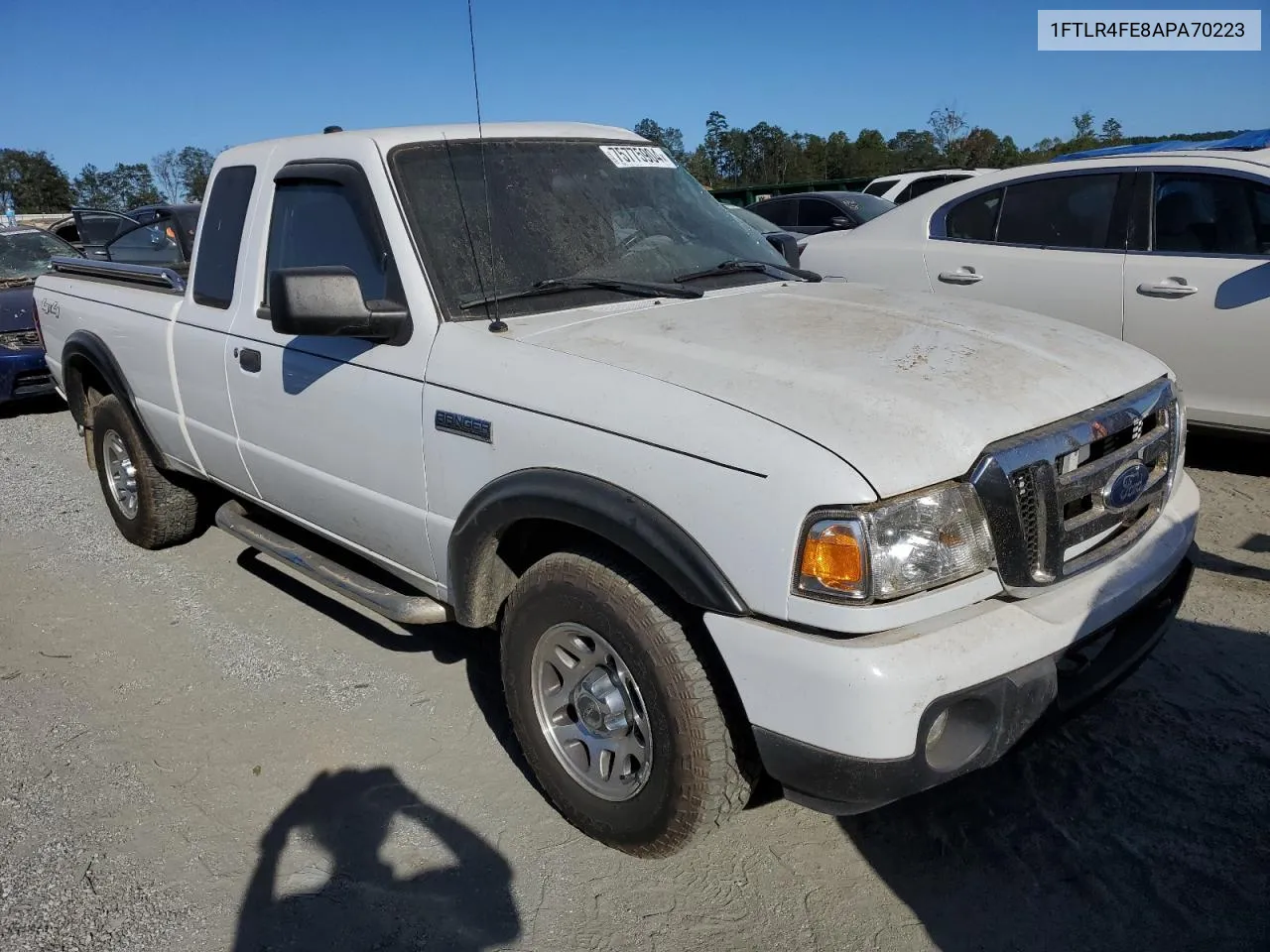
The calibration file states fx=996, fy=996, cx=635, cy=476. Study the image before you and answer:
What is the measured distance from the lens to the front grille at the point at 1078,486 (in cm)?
223

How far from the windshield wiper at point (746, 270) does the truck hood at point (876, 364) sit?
0.23 metres

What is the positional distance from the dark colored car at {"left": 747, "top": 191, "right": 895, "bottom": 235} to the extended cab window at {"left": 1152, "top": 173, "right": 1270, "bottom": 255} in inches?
247

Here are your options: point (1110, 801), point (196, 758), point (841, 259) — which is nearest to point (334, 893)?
point (196, 758)

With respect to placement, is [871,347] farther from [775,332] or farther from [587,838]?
[587,838]

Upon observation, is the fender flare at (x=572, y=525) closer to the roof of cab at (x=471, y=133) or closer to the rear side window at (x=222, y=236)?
the roof of cab at (x=471, y=133)

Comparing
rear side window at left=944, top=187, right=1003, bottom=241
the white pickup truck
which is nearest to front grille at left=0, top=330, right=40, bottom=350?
the white pickup truck

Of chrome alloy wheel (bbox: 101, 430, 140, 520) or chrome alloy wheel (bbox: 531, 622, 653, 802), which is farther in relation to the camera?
chrome alloy wheel (bbox: 101, 430, 140, 520)

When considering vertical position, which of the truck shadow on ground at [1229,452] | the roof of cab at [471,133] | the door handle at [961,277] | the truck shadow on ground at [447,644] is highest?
the roof of cab at [471,133]

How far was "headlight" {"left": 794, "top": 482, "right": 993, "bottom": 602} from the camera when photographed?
2.11 m

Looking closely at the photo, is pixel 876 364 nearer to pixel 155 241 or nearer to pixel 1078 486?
pixel 1078 486

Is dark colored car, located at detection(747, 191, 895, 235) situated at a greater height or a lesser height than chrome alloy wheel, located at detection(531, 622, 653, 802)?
greater

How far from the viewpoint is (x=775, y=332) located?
2.79 meters

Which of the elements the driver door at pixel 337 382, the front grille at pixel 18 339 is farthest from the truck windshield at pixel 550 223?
the front grille at pixel 18 339

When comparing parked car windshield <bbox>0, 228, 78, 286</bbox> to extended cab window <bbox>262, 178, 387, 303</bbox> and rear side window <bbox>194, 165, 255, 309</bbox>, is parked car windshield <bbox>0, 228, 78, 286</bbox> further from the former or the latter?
extended cab window <bbox>262, 178, 387, 303</bbox>
